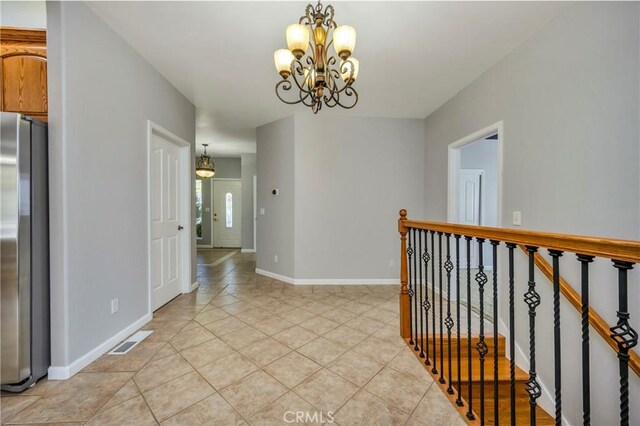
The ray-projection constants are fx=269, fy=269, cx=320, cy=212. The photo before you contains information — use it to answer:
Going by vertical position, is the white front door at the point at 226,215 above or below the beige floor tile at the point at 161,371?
above

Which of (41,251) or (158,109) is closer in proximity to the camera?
(41,251)

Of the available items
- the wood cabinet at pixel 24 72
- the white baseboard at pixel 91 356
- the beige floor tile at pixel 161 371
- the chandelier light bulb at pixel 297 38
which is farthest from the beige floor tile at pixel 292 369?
the wood cabinet at pixel 24 72

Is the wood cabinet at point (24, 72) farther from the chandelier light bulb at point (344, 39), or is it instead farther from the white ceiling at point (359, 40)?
the chandelier light bulb at point (344, 39)

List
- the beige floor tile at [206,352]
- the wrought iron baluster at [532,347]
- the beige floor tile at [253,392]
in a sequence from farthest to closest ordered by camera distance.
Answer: the beige floor tile at [206,352]
the beige floor tile at [253,392]
the wrought iron baluster at [532,347]

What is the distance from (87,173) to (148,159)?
75cm

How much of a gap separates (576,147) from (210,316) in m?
3.48

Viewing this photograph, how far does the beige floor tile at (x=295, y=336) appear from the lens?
2.32 metres

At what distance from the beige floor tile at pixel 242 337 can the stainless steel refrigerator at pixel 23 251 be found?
120 centimetres

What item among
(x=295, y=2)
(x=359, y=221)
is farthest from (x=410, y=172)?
(x=295, y=2)

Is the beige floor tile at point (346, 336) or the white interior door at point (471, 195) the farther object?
the white interior door at point (471, 195)

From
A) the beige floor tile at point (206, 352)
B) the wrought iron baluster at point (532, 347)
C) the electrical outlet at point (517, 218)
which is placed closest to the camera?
the wrought iron baluster at point (532, 347)

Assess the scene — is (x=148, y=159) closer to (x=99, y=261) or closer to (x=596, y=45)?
(x=99, y=261)

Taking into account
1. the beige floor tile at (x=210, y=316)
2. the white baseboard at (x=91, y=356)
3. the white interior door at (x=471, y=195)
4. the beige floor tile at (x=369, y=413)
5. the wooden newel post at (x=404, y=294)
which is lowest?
the beige floor tile at (x=369, y=413)

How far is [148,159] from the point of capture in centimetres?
270
